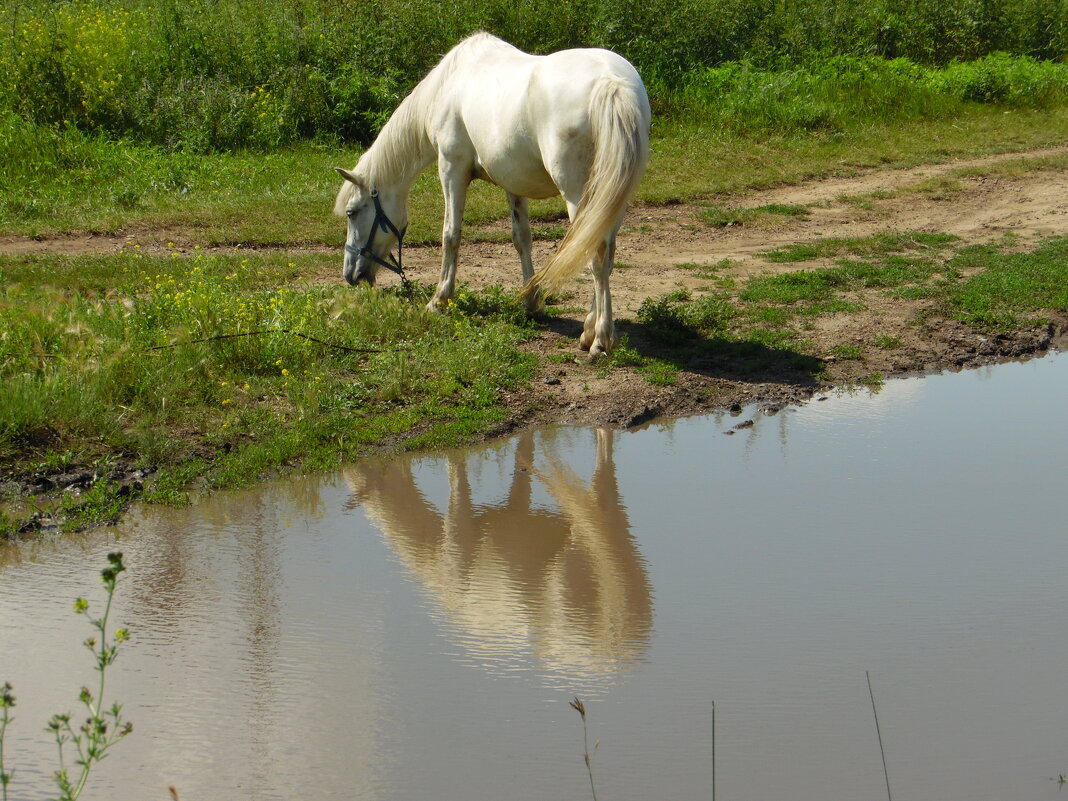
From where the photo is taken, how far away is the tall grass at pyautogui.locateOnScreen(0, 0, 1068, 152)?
12.4 meters

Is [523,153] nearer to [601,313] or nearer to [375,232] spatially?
[601,313]

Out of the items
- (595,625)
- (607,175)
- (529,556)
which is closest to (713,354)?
(607,175)

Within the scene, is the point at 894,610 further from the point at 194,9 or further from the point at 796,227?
the point at 194,9

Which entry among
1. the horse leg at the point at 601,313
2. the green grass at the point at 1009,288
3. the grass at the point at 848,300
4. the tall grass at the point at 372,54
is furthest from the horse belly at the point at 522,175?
the tall grass at the point at 372,54

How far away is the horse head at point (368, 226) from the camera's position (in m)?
8.22

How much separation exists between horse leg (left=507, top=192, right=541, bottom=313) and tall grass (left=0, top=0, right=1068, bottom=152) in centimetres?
514

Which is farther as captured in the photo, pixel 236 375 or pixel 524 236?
pixel 524 236

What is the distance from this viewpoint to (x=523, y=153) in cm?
723

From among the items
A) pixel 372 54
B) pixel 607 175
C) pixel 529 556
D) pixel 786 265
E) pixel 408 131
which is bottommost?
pixel 529 556

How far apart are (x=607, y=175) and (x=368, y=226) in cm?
241

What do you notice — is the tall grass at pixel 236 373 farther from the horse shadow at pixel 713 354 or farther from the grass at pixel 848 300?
the grass at pixel 848 300

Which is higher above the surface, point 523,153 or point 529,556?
point 523,153

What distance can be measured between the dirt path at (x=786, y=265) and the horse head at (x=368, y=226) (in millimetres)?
706

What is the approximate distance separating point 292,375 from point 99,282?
264cm
